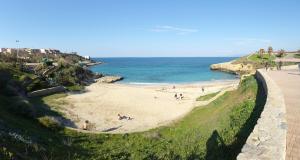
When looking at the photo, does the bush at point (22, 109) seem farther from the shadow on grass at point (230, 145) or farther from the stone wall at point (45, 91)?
the stone wall at point (45, 91)

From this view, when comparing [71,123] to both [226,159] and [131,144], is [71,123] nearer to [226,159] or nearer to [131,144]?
[131,144]

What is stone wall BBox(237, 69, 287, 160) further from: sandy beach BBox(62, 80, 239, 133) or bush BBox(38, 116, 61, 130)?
bush BBox(38, 116, 61, 130)

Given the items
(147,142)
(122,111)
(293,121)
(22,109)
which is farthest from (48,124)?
(293,121)

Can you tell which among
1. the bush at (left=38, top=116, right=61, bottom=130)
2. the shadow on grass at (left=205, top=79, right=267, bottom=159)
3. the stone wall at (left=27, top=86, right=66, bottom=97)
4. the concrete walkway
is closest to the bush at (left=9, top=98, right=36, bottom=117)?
the bush at (left=38, top=116, right=61, bottom=130)

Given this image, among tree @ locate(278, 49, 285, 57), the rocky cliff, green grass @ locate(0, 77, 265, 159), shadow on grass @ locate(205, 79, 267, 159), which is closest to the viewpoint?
shadow on grass @ locate(205, 79, 267, 159)

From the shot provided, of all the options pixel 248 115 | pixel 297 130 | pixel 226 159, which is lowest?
pixel 226 159

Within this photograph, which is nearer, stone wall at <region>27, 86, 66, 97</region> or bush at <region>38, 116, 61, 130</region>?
bush at <region>38, 116, 61, 130</region>

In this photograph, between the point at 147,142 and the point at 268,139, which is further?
the point at 147,142

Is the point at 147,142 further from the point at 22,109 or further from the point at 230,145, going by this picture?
the point at 22,109

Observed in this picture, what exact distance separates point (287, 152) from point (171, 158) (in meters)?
6.77

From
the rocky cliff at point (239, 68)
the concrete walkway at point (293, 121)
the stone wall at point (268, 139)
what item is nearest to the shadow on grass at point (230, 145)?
the concrete walkway at point (293, 121)

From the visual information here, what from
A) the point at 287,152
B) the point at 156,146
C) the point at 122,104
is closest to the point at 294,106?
the point at 287,152

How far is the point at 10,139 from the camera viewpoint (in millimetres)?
10172

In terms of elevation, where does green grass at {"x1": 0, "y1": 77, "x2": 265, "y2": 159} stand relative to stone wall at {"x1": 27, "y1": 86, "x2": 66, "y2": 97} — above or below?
above
